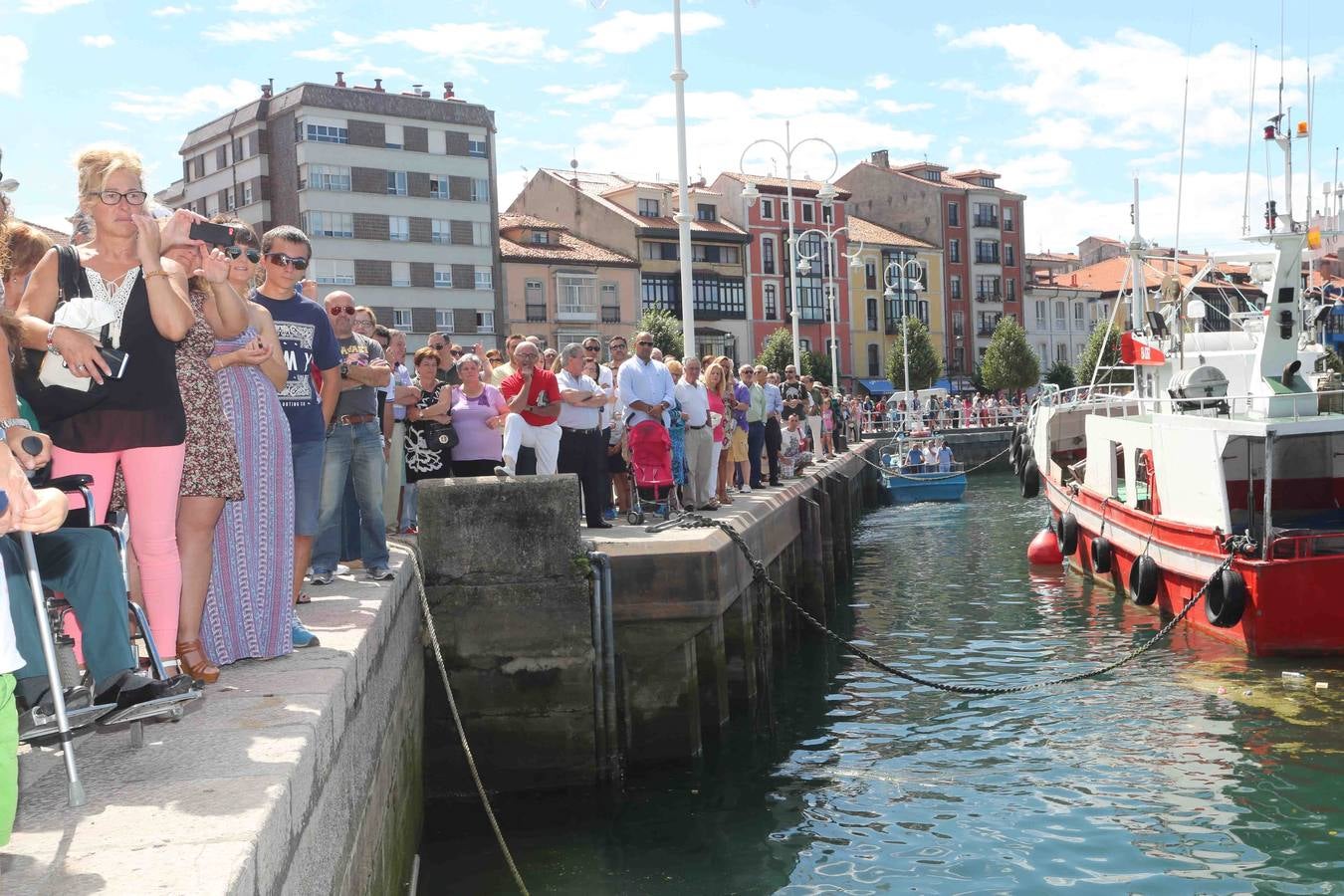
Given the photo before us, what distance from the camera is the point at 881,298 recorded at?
8000 cm

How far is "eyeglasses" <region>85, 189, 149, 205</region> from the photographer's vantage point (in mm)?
4879

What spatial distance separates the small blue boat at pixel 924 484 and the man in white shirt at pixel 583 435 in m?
26.4

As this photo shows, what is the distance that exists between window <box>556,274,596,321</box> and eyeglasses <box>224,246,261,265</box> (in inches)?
2204

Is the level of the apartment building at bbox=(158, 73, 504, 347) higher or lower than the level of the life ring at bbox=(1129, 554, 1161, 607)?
higher

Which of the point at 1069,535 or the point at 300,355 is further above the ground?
the point at 300,355

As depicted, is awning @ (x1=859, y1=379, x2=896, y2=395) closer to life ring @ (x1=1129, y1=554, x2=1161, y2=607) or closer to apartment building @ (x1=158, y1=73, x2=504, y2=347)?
apartment building @ (x1=158, y1=73, x2=504, y2=347)

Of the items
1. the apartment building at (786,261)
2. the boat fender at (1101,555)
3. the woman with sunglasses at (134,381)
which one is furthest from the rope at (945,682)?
the apartment building at (786,261)

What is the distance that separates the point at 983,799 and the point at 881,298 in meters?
72.7

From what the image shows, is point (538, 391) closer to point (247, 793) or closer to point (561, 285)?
point (247, 793)

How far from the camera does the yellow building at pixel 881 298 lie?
78.5 meters

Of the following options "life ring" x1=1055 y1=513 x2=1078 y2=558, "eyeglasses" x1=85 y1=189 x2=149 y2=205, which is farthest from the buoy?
"eyeglasses" x1=85 y1=189 x2=149 y2=205

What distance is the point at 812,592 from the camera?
58.6 ft

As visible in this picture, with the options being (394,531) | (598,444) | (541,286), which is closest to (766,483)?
(598,444)

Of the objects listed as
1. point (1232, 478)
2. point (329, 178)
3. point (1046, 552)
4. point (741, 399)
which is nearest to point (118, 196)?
point (741, 399)
